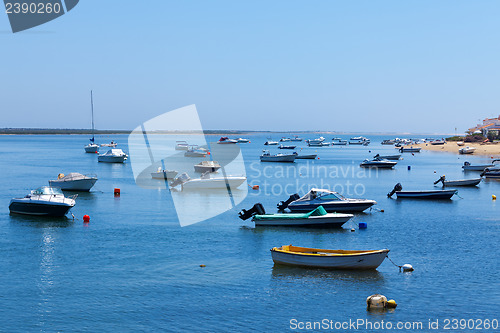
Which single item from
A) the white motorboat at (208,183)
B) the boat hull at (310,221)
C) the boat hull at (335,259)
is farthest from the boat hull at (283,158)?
the boat hull at (335,259)

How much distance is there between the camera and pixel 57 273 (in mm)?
29062

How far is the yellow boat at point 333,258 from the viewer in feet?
95.0

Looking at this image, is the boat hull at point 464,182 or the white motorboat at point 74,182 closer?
the white motorboat at point 74,182

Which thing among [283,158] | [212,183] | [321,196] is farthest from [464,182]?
[283,158]

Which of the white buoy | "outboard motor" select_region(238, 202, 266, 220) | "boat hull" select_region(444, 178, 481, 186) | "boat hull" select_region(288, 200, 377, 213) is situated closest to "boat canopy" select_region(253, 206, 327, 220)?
"outboard motor" select_region(238, 202, 266, 220)

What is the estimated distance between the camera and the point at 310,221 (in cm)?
4056

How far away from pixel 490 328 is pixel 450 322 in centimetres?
152

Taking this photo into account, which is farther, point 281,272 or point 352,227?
point 352,227

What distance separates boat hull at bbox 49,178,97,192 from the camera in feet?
202

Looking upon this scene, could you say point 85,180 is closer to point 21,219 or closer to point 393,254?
point 21,219

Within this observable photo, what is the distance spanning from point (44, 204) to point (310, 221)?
2117 cm

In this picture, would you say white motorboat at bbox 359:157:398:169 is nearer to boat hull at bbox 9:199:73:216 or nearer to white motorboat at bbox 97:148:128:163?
white motorboat at bbox 97:148:128:163

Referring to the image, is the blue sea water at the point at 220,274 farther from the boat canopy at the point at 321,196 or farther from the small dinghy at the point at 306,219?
the boat canopy at the point at 321,196

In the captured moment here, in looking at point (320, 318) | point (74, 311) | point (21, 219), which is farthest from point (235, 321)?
point (21, 219)
